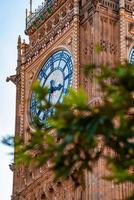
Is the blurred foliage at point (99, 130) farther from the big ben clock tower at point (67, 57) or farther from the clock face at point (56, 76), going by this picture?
the clock face at point (56, 76)

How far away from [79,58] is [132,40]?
1.55 m

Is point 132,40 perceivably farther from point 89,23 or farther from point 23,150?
point 23,150

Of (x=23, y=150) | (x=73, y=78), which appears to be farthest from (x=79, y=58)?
(x=23, y=150)

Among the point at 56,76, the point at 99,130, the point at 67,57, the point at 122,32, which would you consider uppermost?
the point at 122,32

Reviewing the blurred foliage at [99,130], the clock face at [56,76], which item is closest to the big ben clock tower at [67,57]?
the clock face at [56,76]

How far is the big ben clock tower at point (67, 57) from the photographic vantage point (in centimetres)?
2153

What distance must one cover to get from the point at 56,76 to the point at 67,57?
24.8 inches

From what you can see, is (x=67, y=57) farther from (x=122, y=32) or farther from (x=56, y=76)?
(x=122, y=32)

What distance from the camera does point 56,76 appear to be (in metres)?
22.9

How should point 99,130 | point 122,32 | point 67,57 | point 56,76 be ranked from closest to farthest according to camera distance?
point 99,130 → point 122,32 → point 67,57 → point 56,76

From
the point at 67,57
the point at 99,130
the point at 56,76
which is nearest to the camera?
the point at 99,130

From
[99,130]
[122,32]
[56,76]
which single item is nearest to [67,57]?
[56,76]

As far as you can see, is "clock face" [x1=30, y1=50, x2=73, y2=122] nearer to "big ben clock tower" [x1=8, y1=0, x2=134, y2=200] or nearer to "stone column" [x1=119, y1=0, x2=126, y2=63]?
"big ben clock tower" [x1=8, y1=0, x2=134, y2=200]

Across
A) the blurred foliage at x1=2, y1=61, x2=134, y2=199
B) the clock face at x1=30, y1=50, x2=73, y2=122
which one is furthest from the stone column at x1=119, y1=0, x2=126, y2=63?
the blurred foliage at x1=2, y1=61, x2=134, y2=199
